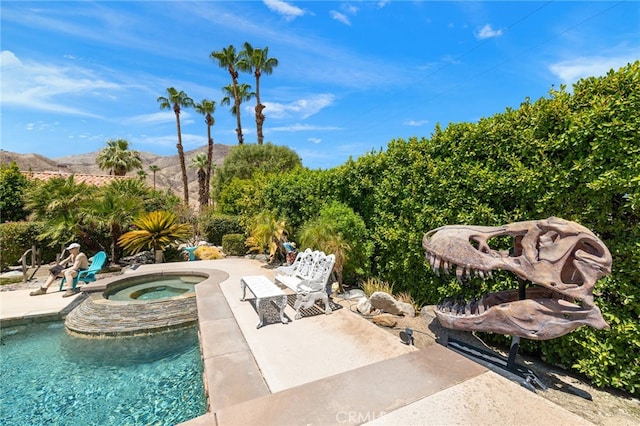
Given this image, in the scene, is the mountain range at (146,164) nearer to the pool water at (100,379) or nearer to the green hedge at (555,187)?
the pool water at (100,379)

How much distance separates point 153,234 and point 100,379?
335 inches

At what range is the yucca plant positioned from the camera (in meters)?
11.3

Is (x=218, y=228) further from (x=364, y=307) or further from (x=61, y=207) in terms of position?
(x=364, y=307)

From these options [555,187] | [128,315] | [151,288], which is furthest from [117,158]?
[555,187]

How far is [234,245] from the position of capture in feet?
44.5

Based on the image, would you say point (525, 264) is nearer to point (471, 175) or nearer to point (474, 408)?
point (474, 408)

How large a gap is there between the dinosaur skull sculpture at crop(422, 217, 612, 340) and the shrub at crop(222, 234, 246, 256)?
1150 centimetres

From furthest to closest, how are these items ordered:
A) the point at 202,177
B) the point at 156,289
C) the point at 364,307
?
the point at 202,177 → the point at 156,289 → the point at 364,307

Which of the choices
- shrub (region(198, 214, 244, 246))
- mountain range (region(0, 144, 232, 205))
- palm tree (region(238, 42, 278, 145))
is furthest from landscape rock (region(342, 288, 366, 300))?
mountain range (region(0, 144, 232, 205))

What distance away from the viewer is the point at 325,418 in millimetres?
2367

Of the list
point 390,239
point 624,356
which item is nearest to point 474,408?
point 624,356

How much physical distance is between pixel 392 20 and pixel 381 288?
776 cm

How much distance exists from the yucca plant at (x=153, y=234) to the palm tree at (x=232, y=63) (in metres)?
18.6

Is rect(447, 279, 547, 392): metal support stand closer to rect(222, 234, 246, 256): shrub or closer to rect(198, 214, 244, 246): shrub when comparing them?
rect(222, 234, 246, 256): shrub
